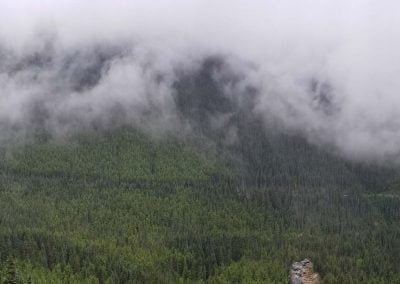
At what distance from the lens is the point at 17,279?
6988 inches
